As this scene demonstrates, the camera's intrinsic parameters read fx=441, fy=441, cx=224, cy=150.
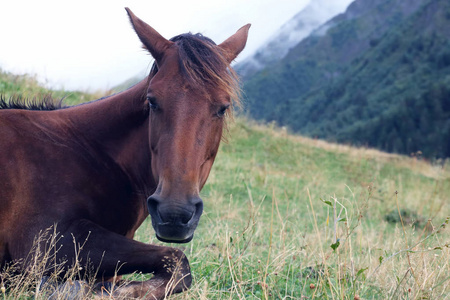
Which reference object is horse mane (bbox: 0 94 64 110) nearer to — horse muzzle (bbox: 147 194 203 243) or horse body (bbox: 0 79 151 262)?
horse body (bbox: 0 79 151 262)

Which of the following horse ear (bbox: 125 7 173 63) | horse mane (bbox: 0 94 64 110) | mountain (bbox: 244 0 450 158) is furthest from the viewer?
mountain (bbox: 244 0 450 158)

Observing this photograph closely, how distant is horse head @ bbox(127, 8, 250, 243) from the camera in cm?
222

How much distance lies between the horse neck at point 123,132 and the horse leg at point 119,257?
0.57 meters

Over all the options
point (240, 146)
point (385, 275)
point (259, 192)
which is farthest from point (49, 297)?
point (240, 146)

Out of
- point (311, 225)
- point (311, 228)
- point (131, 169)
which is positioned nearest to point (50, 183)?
point (131, 169)

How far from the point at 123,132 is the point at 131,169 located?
10.7 inches

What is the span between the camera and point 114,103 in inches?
125

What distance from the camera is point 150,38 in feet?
9.21

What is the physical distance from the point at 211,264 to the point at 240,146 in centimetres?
969

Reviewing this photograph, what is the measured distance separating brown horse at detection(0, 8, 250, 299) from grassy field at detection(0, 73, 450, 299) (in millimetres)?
305

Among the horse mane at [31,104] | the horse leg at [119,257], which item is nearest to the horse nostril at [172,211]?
the horse leg at [119,257]

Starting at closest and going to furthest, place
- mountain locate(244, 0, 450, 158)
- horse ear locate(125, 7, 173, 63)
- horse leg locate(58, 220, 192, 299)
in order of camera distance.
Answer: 1. horse leg locate(58, 220, 192, 299)
2. horse ear locate(125, 7, 173, 63)
3. mountain locate(244, 0, 450, 158)

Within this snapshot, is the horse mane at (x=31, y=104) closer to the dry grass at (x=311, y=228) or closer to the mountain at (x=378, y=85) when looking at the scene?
the dry grass at (x=311, y=228)

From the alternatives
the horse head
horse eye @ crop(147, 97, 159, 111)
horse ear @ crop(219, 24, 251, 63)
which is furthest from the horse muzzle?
horse ear @ crop(219, 24, 251, 63)
